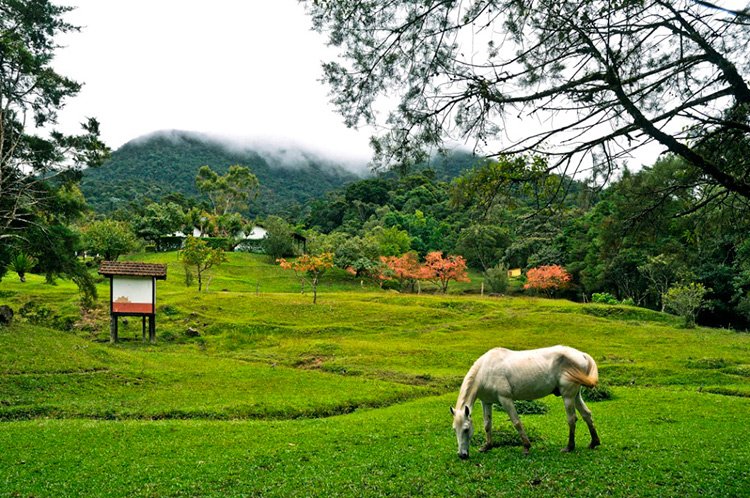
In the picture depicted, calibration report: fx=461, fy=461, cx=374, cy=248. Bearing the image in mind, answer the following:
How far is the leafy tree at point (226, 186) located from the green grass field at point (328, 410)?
207 feet

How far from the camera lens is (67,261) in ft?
69.6

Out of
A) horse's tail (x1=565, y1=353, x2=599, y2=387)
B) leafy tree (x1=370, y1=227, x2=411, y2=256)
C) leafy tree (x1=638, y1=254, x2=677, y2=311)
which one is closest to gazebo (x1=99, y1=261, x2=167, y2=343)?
horse's tail (x1=565, y1=353, x2=599, y2=387)

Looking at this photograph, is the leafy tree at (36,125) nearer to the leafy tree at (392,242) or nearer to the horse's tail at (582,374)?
the horse's tail at (582,374)

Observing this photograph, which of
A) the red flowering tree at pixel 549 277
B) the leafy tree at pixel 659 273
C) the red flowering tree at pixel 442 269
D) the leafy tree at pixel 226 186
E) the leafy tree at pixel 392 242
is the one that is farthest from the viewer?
the leafy tree at pixel 226 186

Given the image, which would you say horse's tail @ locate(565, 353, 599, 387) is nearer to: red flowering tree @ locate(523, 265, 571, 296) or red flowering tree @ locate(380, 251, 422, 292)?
red flowering tree @ locate(380, 251, 422, 292)

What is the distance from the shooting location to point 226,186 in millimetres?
95188

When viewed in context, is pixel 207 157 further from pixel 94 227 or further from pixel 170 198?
pixel 94 227

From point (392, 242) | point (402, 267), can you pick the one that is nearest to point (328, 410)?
point (402, 267)

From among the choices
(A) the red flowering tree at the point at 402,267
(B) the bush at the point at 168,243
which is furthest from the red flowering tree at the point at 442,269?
(B) the bush at the point at 168,243

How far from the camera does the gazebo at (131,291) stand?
2558 cm

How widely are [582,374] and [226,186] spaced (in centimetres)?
9464

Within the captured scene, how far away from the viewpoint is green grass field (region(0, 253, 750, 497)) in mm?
7246

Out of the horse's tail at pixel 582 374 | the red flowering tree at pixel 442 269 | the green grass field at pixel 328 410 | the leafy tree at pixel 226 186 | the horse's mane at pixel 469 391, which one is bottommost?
the green grass field at pixel 328 410

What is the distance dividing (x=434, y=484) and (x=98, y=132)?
22.6m
